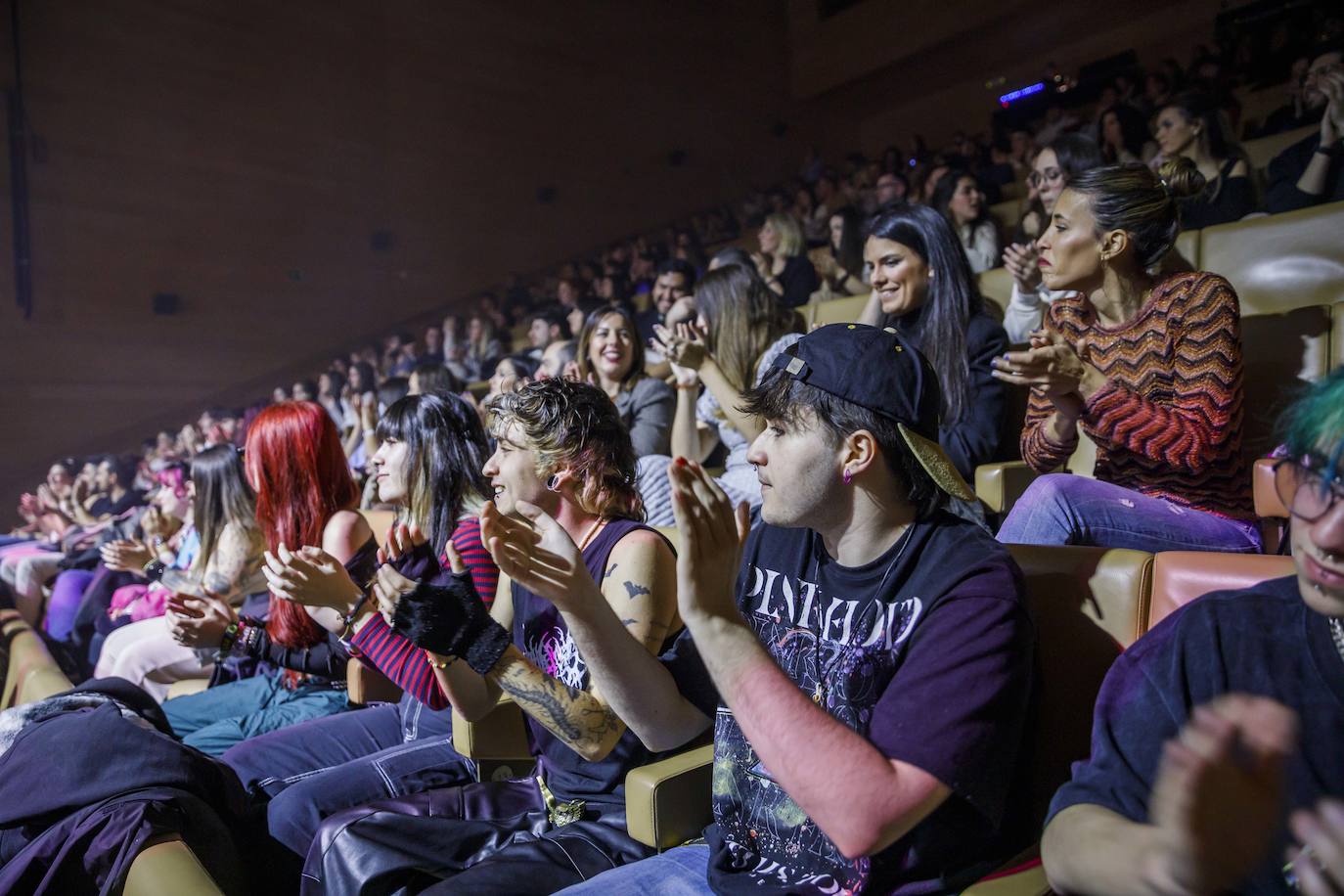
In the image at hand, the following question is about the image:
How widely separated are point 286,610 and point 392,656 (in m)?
0.61

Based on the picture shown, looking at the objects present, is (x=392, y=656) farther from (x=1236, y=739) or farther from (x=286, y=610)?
(x=1236, y=739)

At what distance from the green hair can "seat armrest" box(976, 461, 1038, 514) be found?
1077 millimetres

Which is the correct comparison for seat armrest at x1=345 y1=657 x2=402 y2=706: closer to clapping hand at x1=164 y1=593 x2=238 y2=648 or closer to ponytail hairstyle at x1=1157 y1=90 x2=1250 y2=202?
clapping hand at x1=164 y1=593 x2=238 y2=648

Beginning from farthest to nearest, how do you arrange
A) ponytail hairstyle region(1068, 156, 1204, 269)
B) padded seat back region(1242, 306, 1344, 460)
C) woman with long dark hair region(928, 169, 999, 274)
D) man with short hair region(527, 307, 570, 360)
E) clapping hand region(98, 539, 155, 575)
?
man with short hair region(527, 307, 570, 360) → woman with long dark hair region(928, 169, 999, 274) → clapping hand region(98, 539, 155, 575) → padded seat back region(1242, 306, 1344, 460) → ponytail hairstyle region(1068, 156, 1204, 269)

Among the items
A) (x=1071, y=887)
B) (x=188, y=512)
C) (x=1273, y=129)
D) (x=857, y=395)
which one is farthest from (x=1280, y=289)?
(x=188, y=512)

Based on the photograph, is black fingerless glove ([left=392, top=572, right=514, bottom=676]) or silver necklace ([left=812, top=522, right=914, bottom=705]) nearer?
silver necklace ([left=812, top=522, right=914, bottom=705])

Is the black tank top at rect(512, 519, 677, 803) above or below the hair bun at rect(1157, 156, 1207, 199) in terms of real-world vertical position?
below

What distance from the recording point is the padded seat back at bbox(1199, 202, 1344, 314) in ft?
6.35

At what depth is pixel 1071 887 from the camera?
691 mm

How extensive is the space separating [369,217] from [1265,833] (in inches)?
316

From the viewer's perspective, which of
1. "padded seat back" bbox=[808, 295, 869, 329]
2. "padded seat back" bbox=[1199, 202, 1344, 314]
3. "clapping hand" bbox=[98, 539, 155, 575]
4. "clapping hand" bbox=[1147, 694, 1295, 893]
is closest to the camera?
"clapping hand" bbox=[1147, 694, 1295, 893]

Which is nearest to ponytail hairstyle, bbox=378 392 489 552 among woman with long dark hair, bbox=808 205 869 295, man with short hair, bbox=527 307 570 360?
woman with long dark hair, bbox=808 205 869 295

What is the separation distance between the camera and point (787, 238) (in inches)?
166

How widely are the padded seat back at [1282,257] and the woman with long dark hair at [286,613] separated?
2.07 metres
